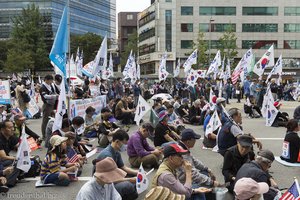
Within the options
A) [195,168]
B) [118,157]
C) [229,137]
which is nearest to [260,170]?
[195,168]

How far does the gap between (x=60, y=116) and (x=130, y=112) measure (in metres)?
6.69

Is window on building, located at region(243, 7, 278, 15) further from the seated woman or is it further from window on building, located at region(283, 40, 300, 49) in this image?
the seated woman

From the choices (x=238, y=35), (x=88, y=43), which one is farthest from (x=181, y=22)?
(x=88, y=43)

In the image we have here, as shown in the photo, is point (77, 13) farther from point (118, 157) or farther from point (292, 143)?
point (118, 157)

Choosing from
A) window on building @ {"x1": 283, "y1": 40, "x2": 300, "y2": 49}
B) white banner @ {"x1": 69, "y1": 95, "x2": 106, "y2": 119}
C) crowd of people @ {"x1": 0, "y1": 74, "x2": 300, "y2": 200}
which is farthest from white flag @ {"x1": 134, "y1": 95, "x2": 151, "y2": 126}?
window on building @ {"x1": 283, "y1": 40, "x2": 300, "y2": 49}

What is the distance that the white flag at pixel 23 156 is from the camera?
691 cm

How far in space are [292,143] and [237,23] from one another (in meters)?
60.0

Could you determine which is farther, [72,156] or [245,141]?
[72,156]

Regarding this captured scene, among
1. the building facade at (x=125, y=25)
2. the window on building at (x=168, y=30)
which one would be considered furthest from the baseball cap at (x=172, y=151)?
the building facade at (x=125, y=25)

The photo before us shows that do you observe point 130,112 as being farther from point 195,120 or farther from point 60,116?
point 60,116

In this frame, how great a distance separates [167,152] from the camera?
4523mm

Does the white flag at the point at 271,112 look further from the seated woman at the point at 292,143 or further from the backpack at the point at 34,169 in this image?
the backpack at the point at 34,169

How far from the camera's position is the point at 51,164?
6785 millimetres

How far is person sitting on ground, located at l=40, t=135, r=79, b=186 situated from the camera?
6773 mm
